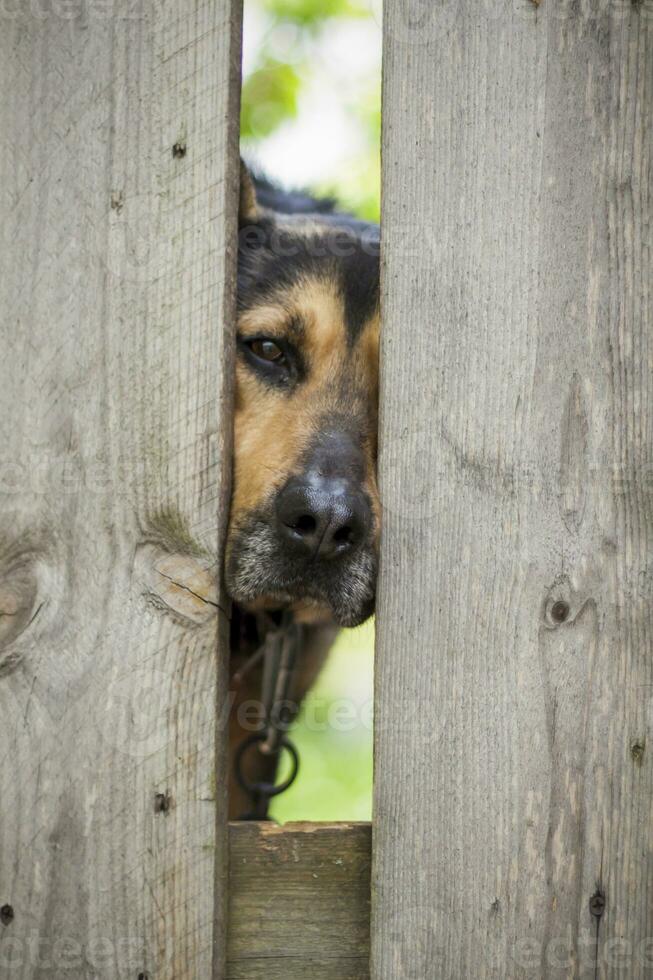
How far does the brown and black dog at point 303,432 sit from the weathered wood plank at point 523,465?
57cm

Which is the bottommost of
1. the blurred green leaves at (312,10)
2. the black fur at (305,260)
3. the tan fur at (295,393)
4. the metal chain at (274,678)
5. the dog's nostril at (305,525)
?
the metal chain at (274,678)

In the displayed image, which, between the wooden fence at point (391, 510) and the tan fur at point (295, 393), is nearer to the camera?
the wooden fence at point (391, 510)

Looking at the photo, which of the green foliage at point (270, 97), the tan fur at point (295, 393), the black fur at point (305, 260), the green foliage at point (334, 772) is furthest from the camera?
the green foliage at point (270, 97)

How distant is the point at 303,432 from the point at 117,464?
104cm

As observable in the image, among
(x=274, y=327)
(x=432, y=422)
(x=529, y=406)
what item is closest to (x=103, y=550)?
(x=432, y=422)

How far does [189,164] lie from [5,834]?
58.0 inches

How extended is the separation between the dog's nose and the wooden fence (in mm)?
562

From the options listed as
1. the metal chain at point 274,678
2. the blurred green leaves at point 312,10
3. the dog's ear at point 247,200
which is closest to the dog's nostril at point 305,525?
the metal chain at point 274,678

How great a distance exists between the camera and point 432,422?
188 cm

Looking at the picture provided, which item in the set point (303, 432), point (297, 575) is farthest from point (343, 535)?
point (303, 432)

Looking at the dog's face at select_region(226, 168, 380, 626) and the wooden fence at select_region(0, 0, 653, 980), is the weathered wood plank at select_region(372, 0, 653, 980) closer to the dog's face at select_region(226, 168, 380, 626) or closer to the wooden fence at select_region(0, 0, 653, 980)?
the wooden fence at select_region(0, 0, 653, 980)

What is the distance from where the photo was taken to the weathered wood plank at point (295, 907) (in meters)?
1.87

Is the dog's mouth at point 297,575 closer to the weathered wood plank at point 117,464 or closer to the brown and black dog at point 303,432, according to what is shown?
the brown and black dog at point 303,432

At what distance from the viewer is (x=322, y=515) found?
8.14ft
